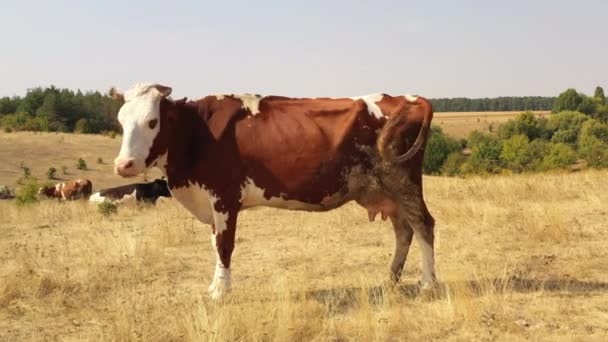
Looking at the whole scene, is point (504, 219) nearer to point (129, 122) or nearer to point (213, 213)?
point (213, 213)

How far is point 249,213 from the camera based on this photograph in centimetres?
1414

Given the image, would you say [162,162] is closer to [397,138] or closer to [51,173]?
[397,138]

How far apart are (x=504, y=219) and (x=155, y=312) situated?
7.73m

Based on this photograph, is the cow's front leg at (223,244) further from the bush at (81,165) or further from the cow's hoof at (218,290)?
the bush at (81,165)

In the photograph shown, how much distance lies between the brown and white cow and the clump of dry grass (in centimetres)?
90

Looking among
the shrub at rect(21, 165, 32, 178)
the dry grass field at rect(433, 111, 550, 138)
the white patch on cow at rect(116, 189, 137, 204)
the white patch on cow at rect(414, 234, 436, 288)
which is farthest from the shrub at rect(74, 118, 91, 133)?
the dry grass field at rect(433, 111, 550, 138)

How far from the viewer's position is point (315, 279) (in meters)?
7.60

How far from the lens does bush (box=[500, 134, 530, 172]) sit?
69688mm

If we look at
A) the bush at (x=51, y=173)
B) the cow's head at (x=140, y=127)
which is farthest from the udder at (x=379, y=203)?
the bush at (x=51, y=173)

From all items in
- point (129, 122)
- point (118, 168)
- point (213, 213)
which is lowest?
point (213, 213)

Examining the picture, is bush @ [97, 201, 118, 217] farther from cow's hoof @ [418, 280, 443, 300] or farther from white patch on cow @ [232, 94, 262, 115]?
cow's hoof @ [418, 280, 443, 300]

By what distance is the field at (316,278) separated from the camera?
5.16 m

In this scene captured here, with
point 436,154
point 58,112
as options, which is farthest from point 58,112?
point 436,154

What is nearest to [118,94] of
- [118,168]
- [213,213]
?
[118,168]
